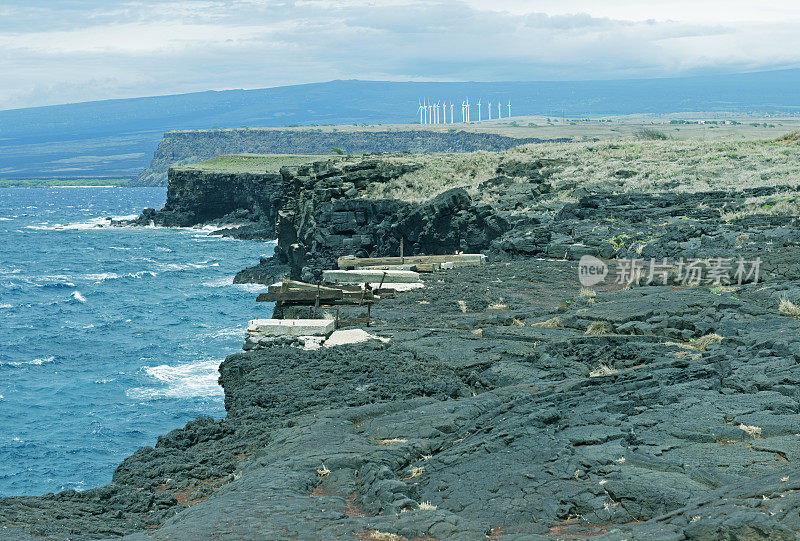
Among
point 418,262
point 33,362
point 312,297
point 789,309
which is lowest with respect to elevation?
point 33,362

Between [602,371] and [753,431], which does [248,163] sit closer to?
[602,371]

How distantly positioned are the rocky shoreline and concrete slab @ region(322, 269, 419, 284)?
97 centimetres

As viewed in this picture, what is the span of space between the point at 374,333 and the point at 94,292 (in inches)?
2039

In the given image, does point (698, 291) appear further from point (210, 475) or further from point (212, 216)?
point (212, 216)

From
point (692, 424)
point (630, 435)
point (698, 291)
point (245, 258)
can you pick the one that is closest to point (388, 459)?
point (630, 435)

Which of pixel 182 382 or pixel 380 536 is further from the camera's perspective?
pixel 182 382

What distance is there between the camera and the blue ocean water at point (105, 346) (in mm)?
29891

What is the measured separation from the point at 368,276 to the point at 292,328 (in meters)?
7.79

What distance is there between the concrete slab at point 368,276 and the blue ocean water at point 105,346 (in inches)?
295

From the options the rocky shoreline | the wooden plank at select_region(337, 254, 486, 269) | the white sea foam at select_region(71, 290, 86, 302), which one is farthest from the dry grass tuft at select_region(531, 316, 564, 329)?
the white sea foam at select_region(71, 290, 86, 302)

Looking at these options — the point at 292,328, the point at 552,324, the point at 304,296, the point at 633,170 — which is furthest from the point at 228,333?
the point at 552,324

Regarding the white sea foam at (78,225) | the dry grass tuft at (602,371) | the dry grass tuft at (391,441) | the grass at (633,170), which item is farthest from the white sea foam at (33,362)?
the white sea foam at (78,225)

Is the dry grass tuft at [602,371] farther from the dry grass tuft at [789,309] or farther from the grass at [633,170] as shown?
the grass at [633,170]

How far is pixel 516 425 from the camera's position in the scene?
1140 centimetres
